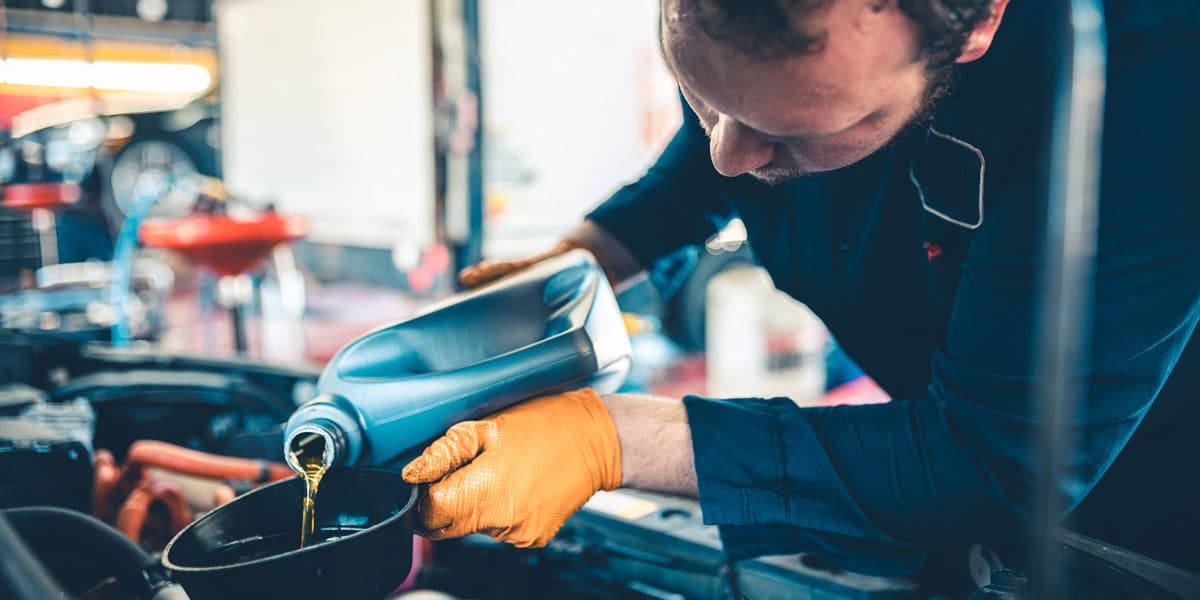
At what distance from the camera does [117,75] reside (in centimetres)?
1107

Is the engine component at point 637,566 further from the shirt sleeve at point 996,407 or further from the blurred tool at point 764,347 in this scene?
the blurred tool at point 764,347

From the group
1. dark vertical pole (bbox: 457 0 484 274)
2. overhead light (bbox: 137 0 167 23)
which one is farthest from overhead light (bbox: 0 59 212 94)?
dark vertical pole (bbox: 457 0 484 274)

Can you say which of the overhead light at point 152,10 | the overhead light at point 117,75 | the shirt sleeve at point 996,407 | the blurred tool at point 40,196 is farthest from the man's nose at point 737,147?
the overhead light at point 117,75

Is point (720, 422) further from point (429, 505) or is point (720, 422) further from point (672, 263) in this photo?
point (672, 263)

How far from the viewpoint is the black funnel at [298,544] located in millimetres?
695

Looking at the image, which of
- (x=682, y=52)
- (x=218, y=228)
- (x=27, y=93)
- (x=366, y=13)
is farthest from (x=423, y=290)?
(x=27, y=93)

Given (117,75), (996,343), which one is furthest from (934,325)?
(117,75)

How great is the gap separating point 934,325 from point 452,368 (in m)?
0.64

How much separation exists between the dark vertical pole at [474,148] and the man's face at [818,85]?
10.2ft

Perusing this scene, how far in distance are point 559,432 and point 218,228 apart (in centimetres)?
326

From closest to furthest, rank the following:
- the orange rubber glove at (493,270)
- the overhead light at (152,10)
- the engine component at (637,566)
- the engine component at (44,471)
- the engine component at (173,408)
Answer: the engine component at (637,566), the engine component at (44,471), the orange rubber glove at (493,270), the engine component at (173,408), the overhead light at (152,10)

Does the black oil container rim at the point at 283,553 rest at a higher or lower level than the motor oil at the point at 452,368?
lower

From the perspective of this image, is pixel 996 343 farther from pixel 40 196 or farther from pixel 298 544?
pixel 40 196

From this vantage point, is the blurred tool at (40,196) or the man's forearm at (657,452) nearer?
the man's forearm at (657,452)
